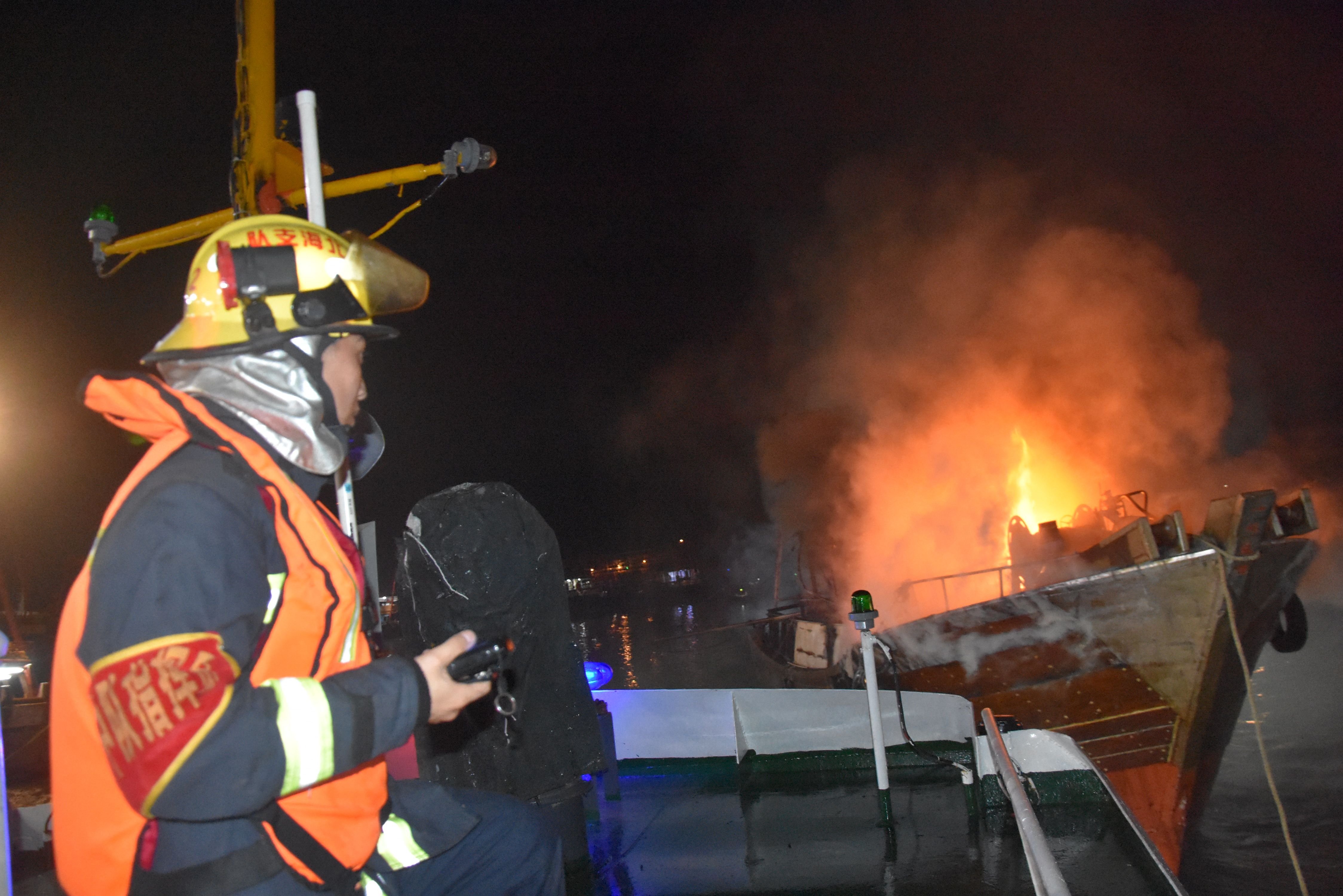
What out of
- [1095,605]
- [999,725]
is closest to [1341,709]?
[1095,605]

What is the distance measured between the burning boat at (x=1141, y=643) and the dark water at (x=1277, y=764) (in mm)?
2524

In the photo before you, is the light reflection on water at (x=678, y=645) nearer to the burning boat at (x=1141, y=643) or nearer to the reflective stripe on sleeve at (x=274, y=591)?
the reflective stripe on sleeve at (x=274, y=591)

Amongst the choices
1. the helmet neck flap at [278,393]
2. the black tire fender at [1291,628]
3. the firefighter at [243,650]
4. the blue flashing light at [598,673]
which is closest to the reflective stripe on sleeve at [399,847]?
the firefighter at [243,650]

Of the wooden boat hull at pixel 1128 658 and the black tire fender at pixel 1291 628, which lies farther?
the black tire fender at pixel 1291 628

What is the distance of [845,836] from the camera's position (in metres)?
4.73

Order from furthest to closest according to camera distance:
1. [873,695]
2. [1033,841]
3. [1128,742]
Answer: [1128,742] < [873,695] < [1033,841]

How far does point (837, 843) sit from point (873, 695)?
35.9 inches

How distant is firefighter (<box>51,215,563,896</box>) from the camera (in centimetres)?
123

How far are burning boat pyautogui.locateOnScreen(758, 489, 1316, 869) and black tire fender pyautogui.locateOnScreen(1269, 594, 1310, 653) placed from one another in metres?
1.21

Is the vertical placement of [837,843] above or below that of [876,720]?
below

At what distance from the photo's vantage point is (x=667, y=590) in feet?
452

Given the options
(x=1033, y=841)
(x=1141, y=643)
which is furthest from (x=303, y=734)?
(x=1141, y=643)

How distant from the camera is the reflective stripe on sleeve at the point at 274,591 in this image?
1.45 meters

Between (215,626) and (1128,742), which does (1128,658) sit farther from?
(215,626)
